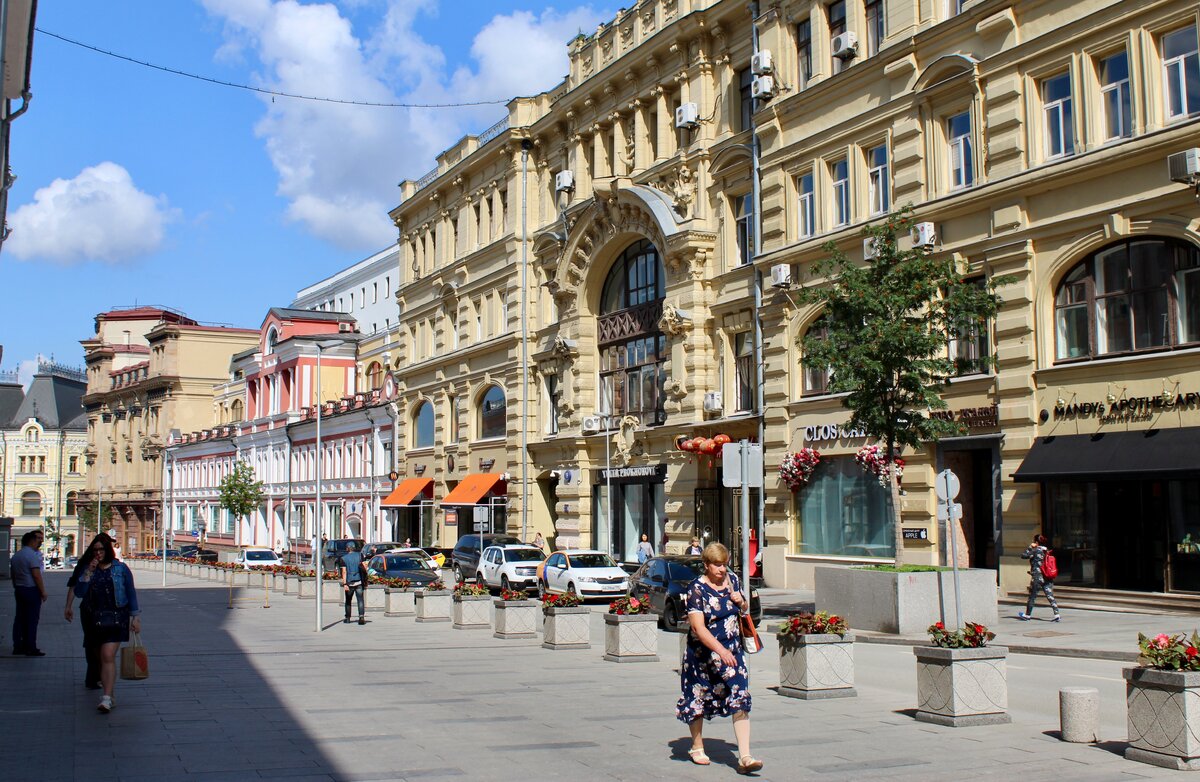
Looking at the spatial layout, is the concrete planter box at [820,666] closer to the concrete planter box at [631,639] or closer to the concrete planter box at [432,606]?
the concrete planter box at [631,639]

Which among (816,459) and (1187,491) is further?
(816,459)

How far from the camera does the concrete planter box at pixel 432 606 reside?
89.1 ft

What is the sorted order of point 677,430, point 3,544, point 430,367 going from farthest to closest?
point 430,367, point 677,430, point 3,544

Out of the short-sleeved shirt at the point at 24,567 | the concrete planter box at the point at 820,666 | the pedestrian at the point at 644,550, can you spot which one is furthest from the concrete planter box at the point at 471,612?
the pedestrian at the point at 644,550

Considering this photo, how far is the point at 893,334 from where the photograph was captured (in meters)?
22.0

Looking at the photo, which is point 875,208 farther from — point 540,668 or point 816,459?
point 540,668

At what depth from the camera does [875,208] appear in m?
30.5

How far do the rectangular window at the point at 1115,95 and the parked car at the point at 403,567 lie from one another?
2154cm

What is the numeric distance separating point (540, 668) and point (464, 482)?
113ft

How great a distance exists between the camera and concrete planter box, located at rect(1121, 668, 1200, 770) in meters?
9.81

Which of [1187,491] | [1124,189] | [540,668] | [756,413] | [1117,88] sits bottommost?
[540,668]

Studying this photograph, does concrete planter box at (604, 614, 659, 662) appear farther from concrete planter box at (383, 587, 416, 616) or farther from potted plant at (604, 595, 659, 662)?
concrete planter box at (383, 587, 416, 616)

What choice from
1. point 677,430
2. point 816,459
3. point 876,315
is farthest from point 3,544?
point 876,315

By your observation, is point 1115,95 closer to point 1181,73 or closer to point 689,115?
point 1181,73
